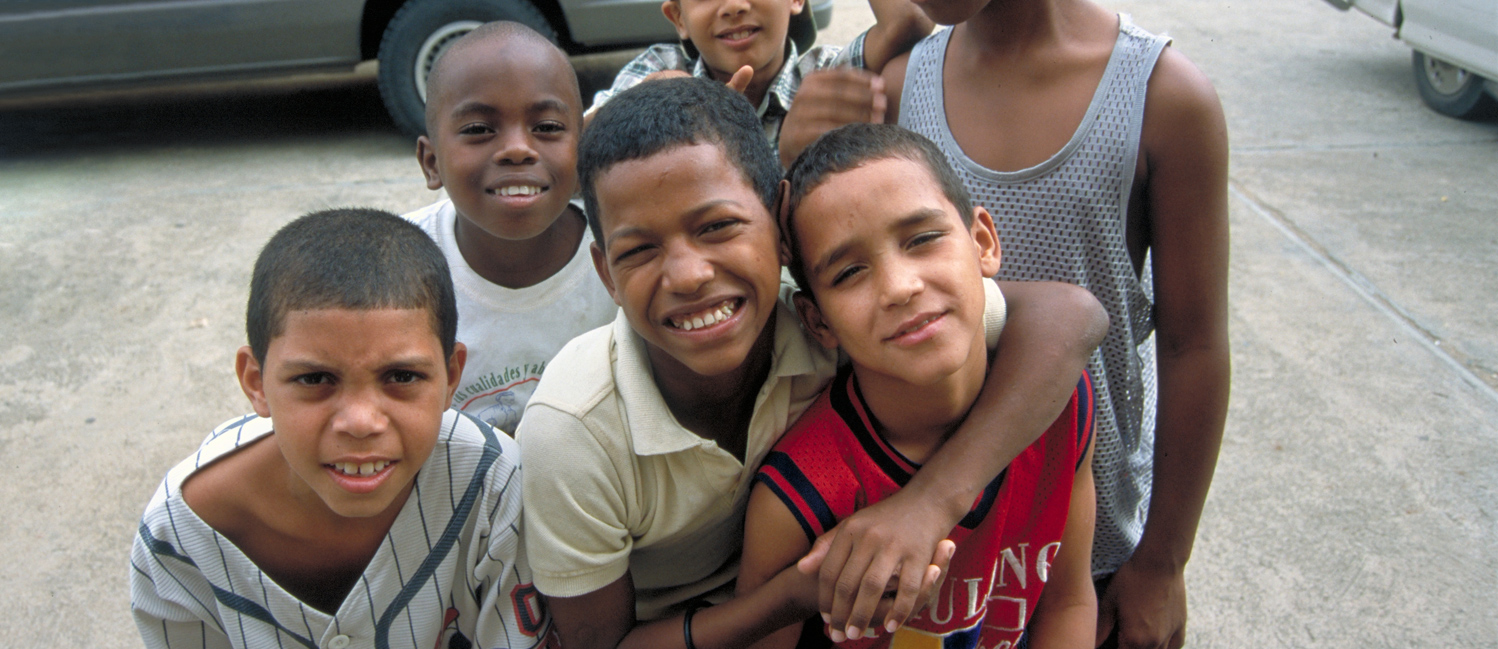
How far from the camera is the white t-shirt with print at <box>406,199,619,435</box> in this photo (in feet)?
6.20

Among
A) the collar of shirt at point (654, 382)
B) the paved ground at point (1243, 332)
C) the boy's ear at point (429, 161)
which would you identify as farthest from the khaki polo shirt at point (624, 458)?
the paved ground at point (1243, 332)

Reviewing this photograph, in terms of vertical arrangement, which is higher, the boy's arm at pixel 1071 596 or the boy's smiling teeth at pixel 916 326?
the boy's smiling teeth at pixel 916 326

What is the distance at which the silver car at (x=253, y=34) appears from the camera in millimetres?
4875

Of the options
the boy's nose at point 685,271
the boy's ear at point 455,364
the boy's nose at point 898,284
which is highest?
the boy's nose at point 898,284

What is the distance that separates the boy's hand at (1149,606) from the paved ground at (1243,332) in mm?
736

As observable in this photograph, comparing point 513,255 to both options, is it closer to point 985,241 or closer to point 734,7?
point 734,7

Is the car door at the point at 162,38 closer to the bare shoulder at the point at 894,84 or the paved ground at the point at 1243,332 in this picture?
the paved ground at the point at 1243,332

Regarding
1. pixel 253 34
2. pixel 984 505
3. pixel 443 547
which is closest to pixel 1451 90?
pixel 984 505

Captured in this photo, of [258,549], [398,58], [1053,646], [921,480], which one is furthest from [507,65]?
[398,58]

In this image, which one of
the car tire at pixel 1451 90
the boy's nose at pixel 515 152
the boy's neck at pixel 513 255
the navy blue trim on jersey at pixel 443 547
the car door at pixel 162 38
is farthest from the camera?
the car tire at pixel 1451 90

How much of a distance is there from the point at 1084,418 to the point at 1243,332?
238 cm

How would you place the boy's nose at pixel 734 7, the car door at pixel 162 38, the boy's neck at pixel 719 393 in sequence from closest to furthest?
the boy's neck at pixel 719 393 < the boy's nose at pixel 734 7 < the car door at pixel 162 38

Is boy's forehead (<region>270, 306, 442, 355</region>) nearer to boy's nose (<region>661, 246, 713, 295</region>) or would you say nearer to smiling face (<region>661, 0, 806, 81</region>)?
boy's nose (<region>661, 246, 713, 295</region>)

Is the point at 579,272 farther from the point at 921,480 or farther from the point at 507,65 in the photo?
the point at 921,480
